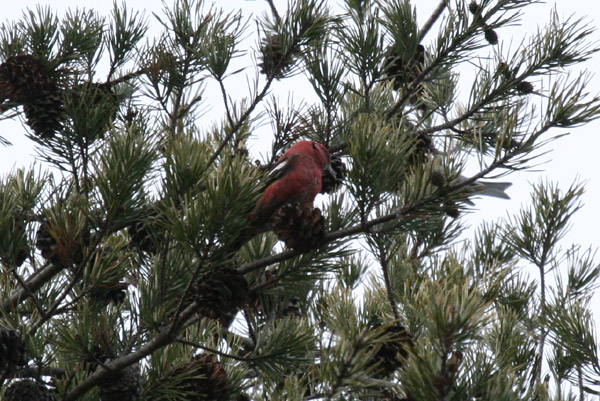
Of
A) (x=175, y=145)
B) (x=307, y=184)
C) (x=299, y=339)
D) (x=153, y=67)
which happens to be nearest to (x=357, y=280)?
(x=307, y=184)

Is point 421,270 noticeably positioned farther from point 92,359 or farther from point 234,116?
point 92,359

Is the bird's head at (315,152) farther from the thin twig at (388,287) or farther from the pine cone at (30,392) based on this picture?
the pine cone at (30,392)

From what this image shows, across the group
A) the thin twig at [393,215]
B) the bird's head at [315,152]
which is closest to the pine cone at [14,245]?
the thin twig at [393,215]

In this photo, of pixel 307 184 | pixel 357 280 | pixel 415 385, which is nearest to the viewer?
pixel 415 385

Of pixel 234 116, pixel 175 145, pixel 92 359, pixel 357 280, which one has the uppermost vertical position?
pixel 234 116

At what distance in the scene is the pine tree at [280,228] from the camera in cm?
126

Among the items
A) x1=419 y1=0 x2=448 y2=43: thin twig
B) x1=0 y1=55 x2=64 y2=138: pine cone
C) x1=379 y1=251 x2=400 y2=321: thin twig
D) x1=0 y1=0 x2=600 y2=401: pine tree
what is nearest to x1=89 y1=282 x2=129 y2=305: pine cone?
x1=0 y1=0 x2=600 y2=401: pine tree

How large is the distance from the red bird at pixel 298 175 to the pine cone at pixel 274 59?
0.63 feet

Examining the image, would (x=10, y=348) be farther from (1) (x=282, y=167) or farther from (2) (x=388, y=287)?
(2) (x=388, y=287)

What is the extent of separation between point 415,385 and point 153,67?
125 cm

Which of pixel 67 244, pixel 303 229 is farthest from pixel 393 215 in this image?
pixel 67 244

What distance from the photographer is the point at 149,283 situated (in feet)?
5.10

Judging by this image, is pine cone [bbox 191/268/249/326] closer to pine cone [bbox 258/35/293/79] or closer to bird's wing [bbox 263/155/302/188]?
bird's wing [bbox 263/155/302/188]

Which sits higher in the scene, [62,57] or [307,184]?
[62,57]
